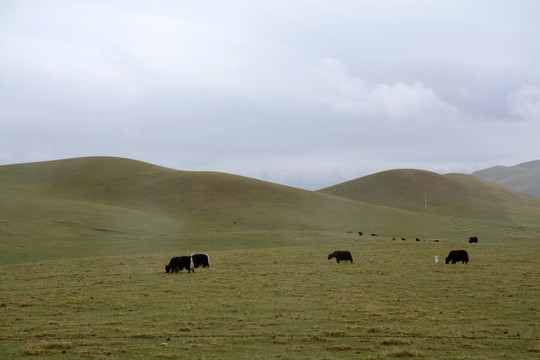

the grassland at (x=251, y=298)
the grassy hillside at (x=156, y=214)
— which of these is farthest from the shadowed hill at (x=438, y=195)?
the grassland at (x=251, y=298)

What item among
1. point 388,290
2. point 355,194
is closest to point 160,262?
point 388,290

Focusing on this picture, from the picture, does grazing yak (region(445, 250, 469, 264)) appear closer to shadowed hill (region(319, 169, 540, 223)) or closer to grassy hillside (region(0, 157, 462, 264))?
Answer: grassy hillside (region(0, 157, 462, 264))

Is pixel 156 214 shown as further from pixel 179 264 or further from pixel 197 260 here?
pixel 179 264

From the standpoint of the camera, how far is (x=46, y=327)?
15195mm

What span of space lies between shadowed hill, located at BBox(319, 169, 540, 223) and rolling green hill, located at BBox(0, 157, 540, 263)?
0.41 meters

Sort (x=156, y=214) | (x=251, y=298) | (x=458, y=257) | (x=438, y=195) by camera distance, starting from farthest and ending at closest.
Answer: (x=438, y=195) < (x=156, y=214) < (x=458, y=257) < (x=251, y=298)

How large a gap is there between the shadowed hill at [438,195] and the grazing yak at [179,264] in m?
91.2

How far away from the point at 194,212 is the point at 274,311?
62633 millimetres

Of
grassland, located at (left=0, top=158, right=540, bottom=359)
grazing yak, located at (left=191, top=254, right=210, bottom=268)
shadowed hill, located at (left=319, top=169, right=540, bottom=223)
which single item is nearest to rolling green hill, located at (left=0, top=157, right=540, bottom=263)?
shadowed hill, located at (left=319, top=169, right=540, bottom=223)

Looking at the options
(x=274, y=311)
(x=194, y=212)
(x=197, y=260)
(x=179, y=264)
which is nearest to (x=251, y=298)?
(x=274, y=311)

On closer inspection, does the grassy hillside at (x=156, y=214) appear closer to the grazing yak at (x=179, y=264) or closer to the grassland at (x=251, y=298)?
the grassland at (x=251, y=298)

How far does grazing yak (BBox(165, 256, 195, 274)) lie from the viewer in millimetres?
28484

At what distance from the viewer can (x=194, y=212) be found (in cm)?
7844

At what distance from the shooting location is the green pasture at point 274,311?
40.6 ft
